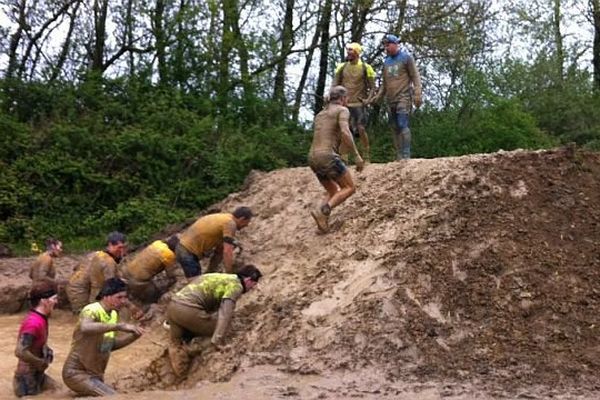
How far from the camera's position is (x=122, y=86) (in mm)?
18891

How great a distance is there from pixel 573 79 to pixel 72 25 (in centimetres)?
1342

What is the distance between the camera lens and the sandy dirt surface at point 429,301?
→ 730 centimetres

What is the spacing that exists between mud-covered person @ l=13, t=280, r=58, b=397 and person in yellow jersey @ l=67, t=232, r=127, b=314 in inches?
103

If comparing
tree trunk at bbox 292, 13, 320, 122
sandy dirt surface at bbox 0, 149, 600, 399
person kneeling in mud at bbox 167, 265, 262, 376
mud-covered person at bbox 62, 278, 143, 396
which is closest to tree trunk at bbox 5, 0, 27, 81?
tree trunk at bbox 292, 13, 320, 122

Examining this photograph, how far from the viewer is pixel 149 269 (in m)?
10.9

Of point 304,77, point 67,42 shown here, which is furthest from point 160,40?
point 304,77

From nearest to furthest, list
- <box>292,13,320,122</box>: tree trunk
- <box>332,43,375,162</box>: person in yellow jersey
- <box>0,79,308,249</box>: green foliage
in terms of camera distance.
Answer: <box>332,43,375,162</box>: person in yellow jersey → <box>0,79,308,249</box>: green foliage → <box>292,13,320,122</box>: tree trunk

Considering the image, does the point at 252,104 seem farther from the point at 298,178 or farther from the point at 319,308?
the point at 319,308

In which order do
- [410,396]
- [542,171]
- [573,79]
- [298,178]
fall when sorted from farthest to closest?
[573,79] → [298,178] → [542,171] → [410,396]

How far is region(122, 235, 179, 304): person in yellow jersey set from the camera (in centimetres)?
1085

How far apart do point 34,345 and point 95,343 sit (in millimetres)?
618

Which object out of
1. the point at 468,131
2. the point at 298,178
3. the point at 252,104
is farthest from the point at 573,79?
the point at 298,178

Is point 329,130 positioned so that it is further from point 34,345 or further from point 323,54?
point 323,54

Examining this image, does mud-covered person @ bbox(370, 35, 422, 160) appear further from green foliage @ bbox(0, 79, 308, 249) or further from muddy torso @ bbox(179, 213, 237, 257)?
green foliage @ bbox(0, 79, 308, 249)
